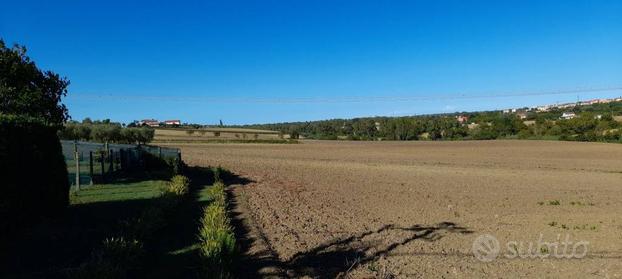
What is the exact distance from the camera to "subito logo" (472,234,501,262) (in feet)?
27.3

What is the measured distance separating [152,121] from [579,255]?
415 feet

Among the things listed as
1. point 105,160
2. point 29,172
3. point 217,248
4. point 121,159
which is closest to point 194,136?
point 105,160

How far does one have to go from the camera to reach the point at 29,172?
1005cm

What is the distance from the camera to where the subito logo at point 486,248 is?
833 centimetres

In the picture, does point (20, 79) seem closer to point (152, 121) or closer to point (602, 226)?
point (602, 226)

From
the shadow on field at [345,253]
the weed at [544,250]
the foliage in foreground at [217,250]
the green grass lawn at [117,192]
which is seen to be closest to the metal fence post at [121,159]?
the green grass lawn at [117,192]

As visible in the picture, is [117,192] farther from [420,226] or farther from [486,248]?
[486,248]

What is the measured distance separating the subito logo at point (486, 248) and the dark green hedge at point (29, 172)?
8212 millimetres

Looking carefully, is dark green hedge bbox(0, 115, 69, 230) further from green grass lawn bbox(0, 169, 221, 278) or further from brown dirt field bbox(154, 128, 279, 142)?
brown dirt field bbox(154, 128, 279, 142)

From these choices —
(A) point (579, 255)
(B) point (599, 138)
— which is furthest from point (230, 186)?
(B) point (599, 138)

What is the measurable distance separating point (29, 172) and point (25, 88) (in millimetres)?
7456

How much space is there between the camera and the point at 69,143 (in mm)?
23594

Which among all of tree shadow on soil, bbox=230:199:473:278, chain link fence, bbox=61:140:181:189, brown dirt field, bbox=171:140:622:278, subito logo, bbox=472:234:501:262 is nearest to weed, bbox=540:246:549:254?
brown dirt field, bbox=171:140:622:278

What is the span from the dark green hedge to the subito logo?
8.21m
